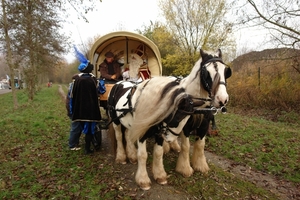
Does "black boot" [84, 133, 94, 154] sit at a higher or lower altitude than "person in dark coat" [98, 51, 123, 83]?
lower

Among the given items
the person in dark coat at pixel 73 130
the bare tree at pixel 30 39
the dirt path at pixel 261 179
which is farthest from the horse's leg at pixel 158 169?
the bare tree at pixel 30 39

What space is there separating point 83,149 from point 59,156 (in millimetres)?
545

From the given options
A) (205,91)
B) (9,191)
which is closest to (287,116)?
(205,91)

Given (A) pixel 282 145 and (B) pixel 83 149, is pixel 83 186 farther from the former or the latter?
(A) pixel 282 145

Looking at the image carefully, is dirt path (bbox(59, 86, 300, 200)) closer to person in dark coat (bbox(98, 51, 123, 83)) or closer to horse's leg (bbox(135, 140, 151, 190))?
horse's leg (bbox(135, 140, 151, 190))

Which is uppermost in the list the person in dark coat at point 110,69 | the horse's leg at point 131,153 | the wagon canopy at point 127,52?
the wagon canopy at point 127,52

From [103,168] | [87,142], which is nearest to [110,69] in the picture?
[87,142]

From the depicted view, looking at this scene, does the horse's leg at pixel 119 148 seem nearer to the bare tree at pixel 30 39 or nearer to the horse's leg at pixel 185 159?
the horse's leg at pixel 185 159

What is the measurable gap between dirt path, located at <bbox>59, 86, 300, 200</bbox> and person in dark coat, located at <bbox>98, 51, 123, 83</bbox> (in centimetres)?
183

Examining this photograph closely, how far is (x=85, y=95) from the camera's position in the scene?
4.30 meters

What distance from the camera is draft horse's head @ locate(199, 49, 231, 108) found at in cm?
266

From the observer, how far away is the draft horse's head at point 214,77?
266 cm

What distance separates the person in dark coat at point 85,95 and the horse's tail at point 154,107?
161 cm

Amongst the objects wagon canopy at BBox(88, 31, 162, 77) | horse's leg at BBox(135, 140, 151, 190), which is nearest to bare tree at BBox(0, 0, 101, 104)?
wagon canopy at BBox(88, 31, 162, 77)
